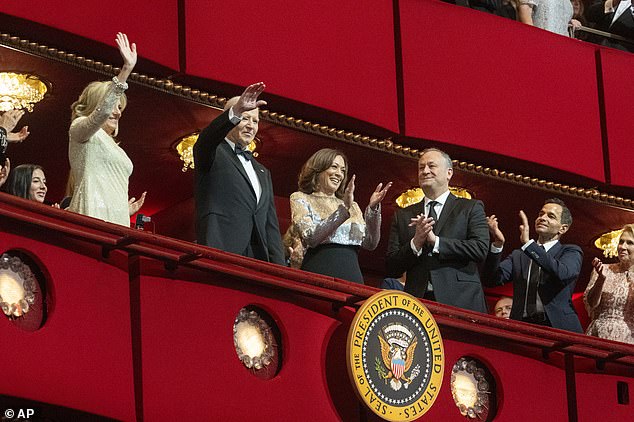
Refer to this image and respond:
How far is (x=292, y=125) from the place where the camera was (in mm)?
10016

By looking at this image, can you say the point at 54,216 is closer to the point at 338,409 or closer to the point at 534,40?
the point at 338,409

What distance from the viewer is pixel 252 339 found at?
7.38 m

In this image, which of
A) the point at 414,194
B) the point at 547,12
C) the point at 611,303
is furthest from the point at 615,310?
the point at 547,12

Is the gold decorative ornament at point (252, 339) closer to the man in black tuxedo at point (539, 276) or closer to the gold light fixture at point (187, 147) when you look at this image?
the man in black tuxedo at point (539, 276)

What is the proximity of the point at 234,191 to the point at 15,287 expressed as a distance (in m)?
1.35

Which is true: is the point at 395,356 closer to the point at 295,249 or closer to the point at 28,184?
the point at 295,249

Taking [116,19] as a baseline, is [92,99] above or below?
below

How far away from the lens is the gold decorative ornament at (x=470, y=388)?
26.7 feet

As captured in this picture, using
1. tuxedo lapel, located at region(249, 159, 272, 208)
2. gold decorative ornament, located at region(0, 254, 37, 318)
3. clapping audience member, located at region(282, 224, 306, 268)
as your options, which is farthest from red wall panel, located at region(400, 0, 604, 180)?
gold decorative ornament, located at region(0, 254, 37, 318)

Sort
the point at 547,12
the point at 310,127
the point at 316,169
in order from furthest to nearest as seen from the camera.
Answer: the point at 547,12, the point at 310,127, the point at 316,169

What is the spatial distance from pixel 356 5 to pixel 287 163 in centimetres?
119

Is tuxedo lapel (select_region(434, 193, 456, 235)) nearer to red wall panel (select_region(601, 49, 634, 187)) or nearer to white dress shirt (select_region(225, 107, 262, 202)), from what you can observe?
white dress shirt (select_region(225, 107, 262, 202))

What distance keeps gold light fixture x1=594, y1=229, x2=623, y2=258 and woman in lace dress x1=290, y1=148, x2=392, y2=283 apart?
4.55 metres

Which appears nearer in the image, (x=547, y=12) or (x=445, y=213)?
(x=445, y=213)
